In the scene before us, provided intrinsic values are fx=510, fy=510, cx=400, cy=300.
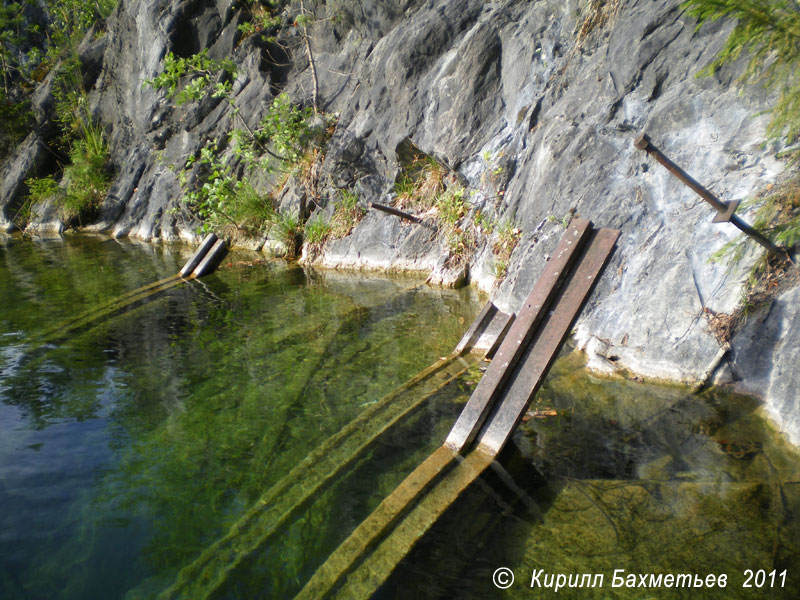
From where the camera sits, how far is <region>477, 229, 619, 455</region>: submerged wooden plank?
2.85m

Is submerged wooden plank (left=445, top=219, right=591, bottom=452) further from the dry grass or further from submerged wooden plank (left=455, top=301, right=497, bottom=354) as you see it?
the dry grass

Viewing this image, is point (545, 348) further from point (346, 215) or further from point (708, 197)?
point (346, 215)

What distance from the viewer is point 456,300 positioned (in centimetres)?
663

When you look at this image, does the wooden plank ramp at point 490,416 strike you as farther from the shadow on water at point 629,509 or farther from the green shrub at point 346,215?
the green shrub at point 346,215

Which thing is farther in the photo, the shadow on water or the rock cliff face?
the rock cliff face

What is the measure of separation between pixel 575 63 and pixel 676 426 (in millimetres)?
5235

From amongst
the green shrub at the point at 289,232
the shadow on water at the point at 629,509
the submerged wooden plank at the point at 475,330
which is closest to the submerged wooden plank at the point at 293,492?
the submerged wooden plank at the point at 475,330

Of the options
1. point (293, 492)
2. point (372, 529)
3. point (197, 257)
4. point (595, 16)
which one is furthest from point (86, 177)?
point (372, 529)

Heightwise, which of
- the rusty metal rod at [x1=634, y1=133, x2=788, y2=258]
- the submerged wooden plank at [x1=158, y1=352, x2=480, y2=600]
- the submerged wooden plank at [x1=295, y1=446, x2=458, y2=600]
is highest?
the rusty metal rod at [x1=634, y1=133, x2=788, y2=258]

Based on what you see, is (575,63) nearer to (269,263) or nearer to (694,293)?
(694,293)

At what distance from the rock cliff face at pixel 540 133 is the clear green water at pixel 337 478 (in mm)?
652

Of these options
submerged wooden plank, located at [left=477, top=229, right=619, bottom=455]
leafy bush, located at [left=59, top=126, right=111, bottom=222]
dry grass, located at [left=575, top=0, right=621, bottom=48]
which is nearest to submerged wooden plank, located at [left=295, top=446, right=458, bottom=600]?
submerged wooden plank, located at [left=477, top=229, right=619, bottom=455]

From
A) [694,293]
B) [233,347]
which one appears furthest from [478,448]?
[233,347]

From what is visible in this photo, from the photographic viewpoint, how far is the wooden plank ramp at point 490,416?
2234 millimetres
